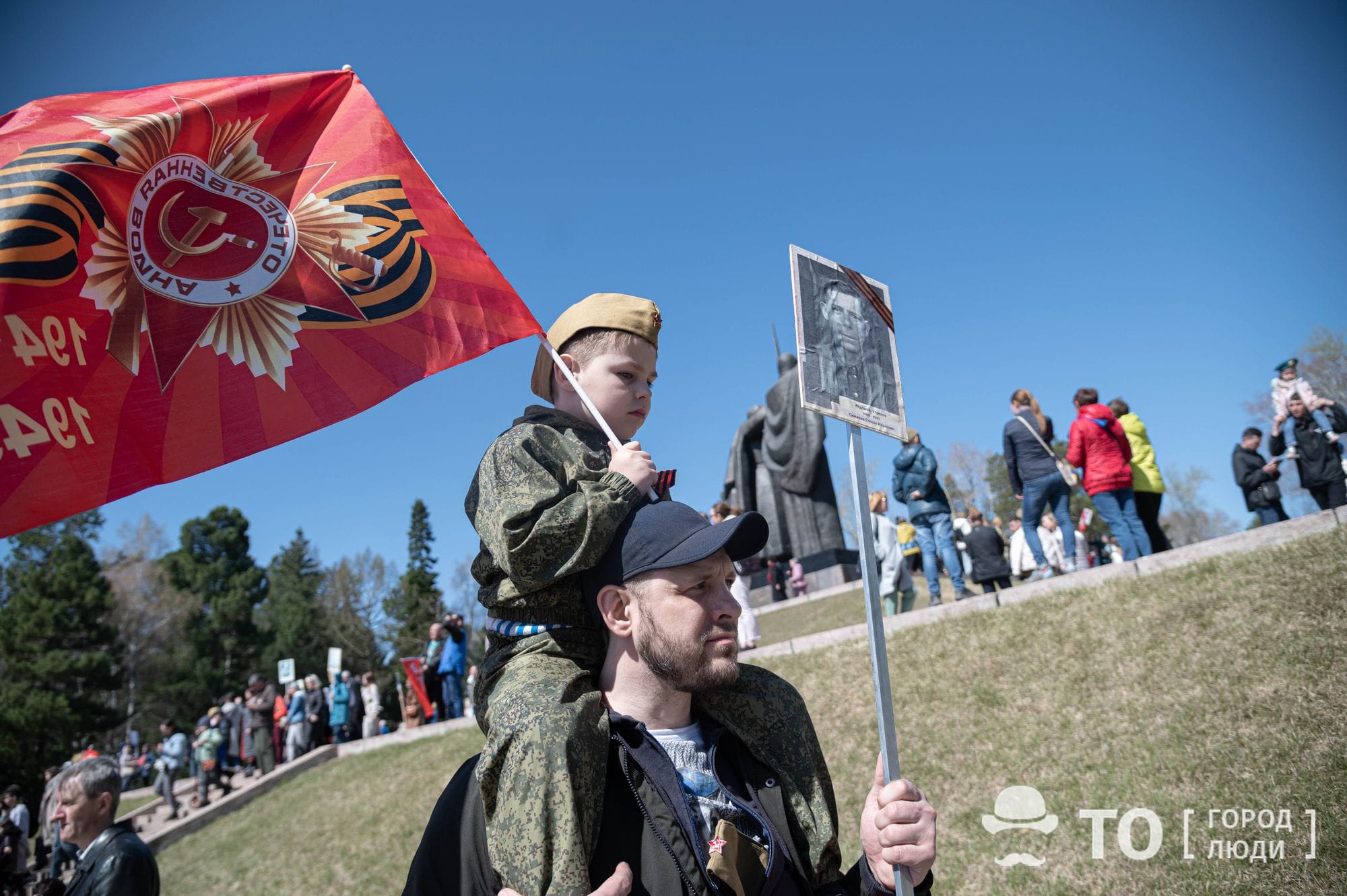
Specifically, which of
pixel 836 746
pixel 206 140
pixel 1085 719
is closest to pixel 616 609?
pixel 206 140

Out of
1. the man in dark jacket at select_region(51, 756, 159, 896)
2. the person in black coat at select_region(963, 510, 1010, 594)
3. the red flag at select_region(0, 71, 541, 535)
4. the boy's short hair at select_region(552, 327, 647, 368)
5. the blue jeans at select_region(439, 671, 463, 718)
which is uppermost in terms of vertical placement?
the red flag at select_region(0, 71, 541, 535)

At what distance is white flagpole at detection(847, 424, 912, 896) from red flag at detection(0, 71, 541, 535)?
1547 millimetres

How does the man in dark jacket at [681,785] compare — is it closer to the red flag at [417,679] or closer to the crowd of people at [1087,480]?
the crowd of people at [1087,480]

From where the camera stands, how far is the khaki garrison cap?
2963 millimetres

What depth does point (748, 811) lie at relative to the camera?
7.54 ft

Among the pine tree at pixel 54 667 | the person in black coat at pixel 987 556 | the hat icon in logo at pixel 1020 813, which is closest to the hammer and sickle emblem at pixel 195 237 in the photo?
Answer: the hat icon in logo at pixel 1020 813

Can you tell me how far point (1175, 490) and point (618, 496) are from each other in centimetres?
6276

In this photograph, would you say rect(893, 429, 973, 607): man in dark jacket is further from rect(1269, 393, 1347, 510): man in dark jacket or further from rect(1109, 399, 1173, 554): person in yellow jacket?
rect(1269, 393, 1347, 510): man in dark jacket

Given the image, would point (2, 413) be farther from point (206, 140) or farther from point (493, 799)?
point (493, 799)

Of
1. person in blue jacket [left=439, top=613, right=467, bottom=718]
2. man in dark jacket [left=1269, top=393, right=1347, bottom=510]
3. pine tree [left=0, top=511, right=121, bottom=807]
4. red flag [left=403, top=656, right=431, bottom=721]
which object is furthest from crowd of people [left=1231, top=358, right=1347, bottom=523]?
pine tree [left=0, top=511, right=121, bottom=807]

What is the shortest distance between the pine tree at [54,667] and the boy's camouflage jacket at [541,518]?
117ft

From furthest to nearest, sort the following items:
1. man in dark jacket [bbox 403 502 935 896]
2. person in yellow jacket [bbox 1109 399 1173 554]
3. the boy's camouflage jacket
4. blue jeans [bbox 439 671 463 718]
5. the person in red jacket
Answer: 1. blue jeans [bbox 439 671 463 718]
2. person in yellow jacket [bbox 1109 399 1173 554]
3. the person in red jacket
4. the boy's camouflage jacket
5. man in dark jacket [bbox 403 502 935 896]

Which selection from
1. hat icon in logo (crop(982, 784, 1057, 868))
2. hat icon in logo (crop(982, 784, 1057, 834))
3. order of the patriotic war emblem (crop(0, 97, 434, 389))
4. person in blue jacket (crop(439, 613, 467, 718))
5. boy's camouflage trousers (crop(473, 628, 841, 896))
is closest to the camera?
boy's camouflage trousers (crop(473, 628, 841, 896))

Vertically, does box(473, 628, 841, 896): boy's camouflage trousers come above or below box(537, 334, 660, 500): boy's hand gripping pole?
below
